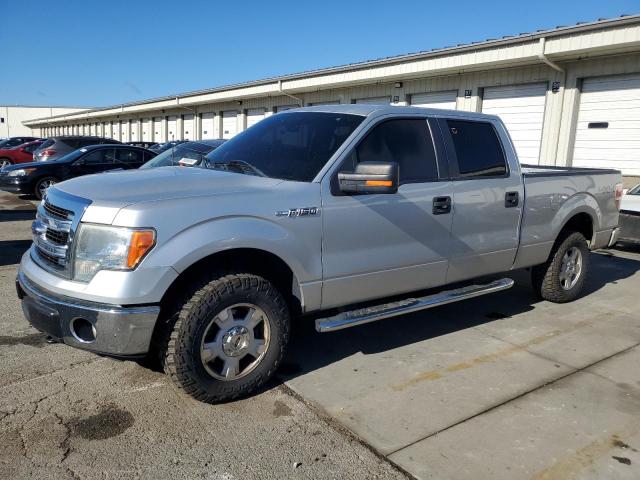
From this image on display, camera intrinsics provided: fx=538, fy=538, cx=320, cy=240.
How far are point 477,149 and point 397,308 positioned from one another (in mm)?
1753

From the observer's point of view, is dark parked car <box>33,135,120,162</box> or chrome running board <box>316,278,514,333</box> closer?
chrome running board <box>316,278,514,333</box>

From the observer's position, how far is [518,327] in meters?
5.28

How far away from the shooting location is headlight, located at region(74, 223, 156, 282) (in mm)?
3066

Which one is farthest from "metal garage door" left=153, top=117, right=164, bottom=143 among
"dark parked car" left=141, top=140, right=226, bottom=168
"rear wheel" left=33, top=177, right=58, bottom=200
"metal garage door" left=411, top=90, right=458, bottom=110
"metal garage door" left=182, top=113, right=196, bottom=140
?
"dark parked car" left=141, top=140, right=226, bottom=168

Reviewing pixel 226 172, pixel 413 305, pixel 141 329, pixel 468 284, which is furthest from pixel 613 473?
pixel 226 172

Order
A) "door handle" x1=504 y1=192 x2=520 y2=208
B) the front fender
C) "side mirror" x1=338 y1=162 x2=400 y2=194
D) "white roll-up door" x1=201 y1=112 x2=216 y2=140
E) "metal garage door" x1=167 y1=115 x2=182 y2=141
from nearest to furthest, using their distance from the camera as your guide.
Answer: the front fender → "side mirror" x1=338 y1=162 x2=400 y2=194 → "door handle" x1=504 y1=192 x2=520 y2=208 → "white roll-up door" x1=201 y1=112 x2=216 y2=140 → "metal garage door" x1=167 y1=115 x2=182 y2=141

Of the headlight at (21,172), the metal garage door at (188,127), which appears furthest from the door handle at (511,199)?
the metal garage door at (188,127)

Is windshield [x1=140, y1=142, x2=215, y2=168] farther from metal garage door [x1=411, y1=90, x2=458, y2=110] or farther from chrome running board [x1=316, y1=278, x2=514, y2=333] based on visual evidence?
metal garage door [x1=411, y1=90, x2=458, y2=110]

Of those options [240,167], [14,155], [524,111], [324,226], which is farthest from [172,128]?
[324,226]

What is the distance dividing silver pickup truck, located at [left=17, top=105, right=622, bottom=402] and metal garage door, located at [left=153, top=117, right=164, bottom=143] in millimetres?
36743

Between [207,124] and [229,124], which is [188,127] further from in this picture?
[229,124]

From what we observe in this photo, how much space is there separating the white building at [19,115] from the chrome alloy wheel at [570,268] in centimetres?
9105

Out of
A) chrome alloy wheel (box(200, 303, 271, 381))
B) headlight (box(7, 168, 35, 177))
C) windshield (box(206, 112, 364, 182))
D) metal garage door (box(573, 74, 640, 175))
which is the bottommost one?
chrome alloy wheel (box(200, 303, 271, 381))

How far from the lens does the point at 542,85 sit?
45.7 feet
